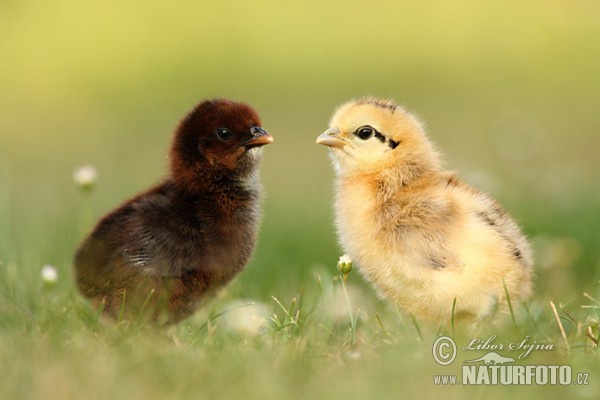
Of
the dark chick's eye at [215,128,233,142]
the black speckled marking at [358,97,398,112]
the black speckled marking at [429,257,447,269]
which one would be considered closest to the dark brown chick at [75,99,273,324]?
the dark chick's eye at [215,128,233,142]

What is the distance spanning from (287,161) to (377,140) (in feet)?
21.8

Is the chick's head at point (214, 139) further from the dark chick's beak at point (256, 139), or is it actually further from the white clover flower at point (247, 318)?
the white clover flower at point (247, 318)

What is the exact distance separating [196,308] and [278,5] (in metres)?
11.0

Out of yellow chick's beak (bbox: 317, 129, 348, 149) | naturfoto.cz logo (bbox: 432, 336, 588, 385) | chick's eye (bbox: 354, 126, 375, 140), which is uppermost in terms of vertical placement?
chick's eye (bbox: 354, 126, 375, 140)

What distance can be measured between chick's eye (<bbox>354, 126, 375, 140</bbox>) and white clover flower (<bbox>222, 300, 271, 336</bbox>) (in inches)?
37.9

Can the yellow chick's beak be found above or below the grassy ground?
above

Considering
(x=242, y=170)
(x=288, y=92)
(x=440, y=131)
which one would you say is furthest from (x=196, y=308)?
(x=288, y=92)

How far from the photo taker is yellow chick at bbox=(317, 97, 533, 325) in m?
4.79

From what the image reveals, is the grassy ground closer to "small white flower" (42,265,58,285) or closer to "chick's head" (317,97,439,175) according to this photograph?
"small white flower" (42,265,58,285)

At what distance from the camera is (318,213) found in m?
8.63

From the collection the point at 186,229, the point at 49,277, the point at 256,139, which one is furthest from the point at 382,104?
the point at 49,277

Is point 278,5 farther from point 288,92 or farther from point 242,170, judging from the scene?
point 242,170

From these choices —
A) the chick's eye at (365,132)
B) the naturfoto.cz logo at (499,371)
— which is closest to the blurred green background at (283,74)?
the chick's eye at (365,132)

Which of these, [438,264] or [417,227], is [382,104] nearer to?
[417,227]
